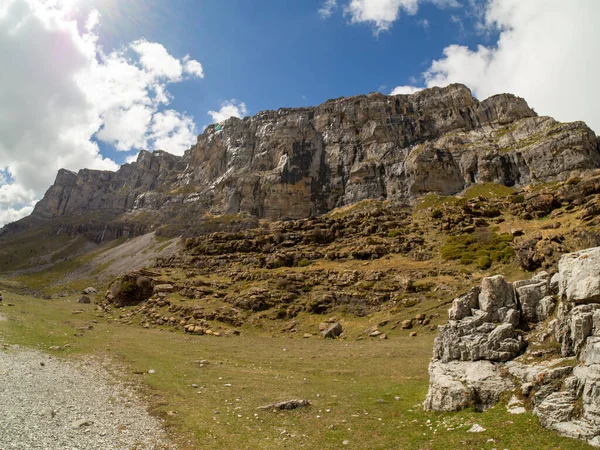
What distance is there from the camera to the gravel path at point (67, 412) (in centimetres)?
1315

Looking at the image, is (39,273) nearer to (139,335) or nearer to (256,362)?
(139,335)

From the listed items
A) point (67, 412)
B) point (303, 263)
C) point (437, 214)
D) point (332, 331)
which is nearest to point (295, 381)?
point (67, 412)

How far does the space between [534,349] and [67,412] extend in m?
22.1

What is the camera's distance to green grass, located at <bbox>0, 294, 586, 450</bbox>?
45.2 ft

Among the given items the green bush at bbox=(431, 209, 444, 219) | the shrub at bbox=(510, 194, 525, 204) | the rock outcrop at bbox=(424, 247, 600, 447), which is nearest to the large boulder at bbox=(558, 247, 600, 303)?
the rock outcrop at bbox=(424, 247, 600, 447)

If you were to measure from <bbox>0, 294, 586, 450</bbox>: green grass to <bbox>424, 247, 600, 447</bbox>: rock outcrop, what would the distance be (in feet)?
2.95

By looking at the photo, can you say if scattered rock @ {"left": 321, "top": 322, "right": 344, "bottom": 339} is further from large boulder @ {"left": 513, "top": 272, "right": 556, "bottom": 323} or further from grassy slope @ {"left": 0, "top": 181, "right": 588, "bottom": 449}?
large boulder @ {"left": 513, "top": 272, "right": 556, "bottom": 323}

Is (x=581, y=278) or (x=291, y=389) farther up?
(x=581, y=278)

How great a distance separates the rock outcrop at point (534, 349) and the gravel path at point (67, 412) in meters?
13.5

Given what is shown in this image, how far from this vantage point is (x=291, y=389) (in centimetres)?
2225

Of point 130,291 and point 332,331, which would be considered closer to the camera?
point 332,331

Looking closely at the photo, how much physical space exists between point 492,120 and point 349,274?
183871 mm

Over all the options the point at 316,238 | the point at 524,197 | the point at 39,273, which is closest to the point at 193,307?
the point at 316,238

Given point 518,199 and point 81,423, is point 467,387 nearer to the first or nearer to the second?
point 81,423
